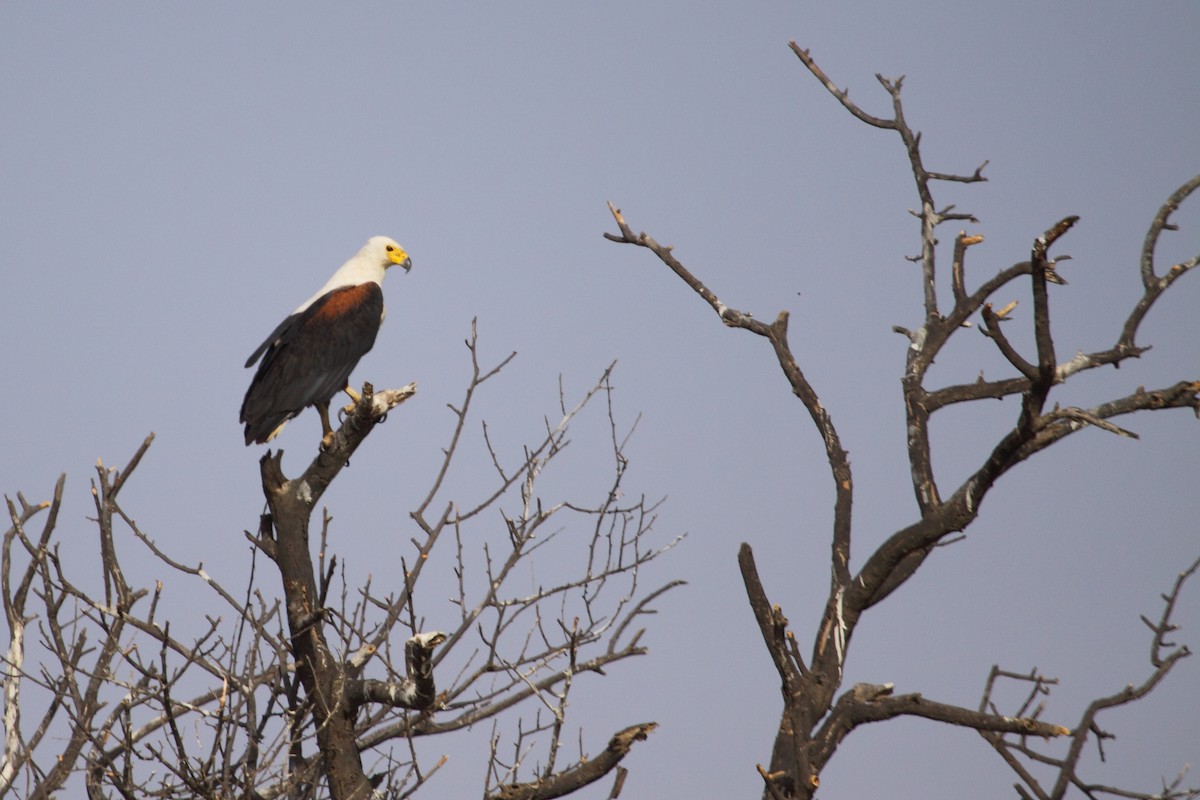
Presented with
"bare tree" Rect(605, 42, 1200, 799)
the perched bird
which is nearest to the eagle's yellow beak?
the perched bird

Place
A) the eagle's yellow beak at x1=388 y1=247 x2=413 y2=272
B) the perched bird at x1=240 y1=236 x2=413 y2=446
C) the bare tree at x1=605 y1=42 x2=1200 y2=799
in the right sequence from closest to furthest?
the bare tree at x1=605 y1=42 x2=1200 y2=799 → the perched bird at x1=240 y1=236 x2=413 y2=446 → the eagle's yellow beak at x1=388 y1=247 x2=413 y2=272

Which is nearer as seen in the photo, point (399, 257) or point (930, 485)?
point (930, 485)

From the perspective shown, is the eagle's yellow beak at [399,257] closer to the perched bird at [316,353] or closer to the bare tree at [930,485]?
the perched bird at [316,353]

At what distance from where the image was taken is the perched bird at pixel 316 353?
250 inches

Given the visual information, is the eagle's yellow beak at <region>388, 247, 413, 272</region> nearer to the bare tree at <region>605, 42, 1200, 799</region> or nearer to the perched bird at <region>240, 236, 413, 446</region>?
the perched bird at <region>240, 236, 413, 446</region>

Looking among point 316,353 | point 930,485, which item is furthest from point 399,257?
point 930,485

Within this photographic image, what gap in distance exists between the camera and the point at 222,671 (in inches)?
171

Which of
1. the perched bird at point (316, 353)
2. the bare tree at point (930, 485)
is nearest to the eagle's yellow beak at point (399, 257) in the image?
the perched bird at point (316, 353)

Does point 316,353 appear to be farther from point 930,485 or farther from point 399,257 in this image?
point 930,485

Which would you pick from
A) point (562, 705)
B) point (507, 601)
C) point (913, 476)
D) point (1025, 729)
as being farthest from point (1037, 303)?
point (507, 601)

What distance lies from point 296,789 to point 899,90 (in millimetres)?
4385

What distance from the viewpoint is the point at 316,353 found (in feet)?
22.0

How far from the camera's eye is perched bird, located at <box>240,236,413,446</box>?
20.8ft

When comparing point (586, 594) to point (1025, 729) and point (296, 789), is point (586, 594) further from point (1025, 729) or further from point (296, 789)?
point (1025, 729)
